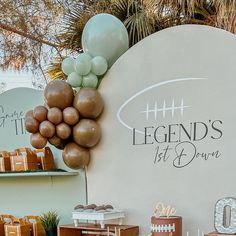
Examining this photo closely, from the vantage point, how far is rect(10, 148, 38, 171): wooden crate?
5.71 meters

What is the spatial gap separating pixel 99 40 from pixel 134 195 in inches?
62.2

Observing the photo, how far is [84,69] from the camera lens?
197 inches

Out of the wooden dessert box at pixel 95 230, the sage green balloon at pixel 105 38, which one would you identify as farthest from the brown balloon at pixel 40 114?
the wooden dessert box at pixel 95 230

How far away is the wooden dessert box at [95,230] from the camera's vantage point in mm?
4707

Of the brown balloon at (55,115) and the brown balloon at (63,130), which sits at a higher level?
the brown balloon at (55,115)

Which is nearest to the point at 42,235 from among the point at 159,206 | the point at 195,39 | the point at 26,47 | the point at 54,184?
the point at 54,184

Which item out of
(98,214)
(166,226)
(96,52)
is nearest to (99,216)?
(98,214)

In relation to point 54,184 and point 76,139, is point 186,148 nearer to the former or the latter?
point 76,139

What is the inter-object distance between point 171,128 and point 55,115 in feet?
3.69

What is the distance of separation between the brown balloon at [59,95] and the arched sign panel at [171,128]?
1.27 feet

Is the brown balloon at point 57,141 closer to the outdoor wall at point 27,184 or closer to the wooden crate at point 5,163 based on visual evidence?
the outdoor wall at point 27,184

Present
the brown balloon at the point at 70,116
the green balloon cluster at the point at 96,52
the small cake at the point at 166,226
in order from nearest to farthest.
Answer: the small cake at the point at 166,226 < the brown balloon at the point at 70,116 < the green balloon cluster at the point at 96,52

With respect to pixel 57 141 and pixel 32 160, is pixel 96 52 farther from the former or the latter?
pixel 32 160

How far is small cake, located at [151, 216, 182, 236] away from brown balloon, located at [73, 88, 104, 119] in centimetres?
125
